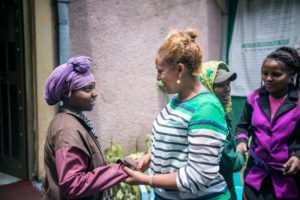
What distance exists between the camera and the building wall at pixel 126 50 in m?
3.79

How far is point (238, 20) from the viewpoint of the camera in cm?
475

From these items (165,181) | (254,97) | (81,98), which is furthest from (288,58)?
(81,98)

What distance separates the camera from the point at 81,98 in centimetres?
174

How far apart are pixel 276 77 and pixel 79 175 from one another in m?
1.42

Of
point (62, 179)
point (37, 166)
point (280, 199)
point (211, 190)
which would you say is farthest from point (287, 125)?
point (37, 166)

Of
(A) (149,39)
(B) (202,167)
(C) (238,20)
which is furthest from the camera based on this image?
(C) (238,20)

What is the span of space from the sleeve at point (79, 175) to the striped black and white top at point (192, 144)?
0.23m

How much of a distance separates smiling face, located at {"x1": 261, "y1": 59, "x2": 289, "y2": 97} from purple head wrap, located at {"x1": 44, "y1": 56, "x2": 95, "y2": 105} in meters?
1.20

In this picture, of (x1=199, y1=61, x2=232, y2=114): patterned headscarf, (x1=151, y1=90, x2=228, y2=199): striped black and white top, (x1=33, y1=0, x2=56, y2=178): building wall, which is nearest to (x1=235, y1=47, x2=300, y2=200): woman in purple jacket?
(x1=199, y1=61, x2=232, y2=114): patterned headscarf

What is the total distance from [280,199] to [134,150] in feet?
8.43

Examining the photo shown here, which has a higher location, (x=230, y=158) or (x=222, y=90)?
(x=222, y=90)

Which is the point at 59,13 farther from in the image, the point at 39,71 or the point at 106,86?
the point at 106,86

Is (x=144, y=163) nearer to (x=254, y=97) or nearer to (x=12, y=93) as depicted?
Result: (x=254, y=97)

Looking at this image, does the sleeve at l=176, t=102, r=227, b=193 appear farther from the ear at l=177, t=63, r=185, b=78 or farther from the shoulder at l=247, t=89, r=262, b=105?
the shoulder at l=247, t=89, r=262, b=105
